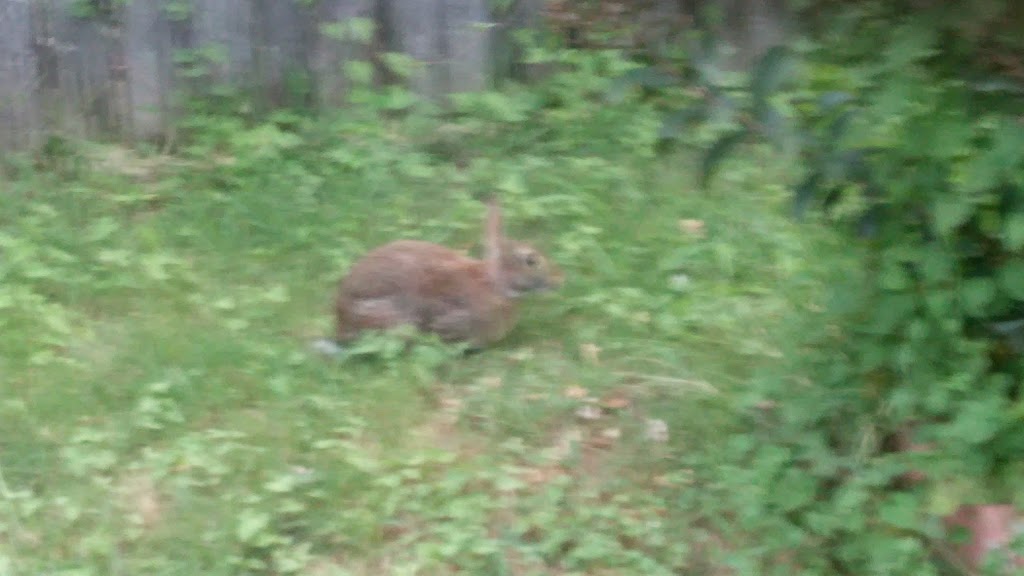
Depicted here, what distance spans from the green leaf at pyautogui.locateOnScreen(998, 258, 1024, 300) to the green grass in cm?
70

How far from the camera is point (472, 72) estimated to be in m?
7.57

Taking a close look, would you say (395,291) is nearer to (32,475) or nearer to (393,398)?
(393,398)

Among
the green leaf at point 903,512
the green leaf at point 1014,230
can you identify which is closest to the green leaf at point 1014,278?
the green leaf at point 1014,230

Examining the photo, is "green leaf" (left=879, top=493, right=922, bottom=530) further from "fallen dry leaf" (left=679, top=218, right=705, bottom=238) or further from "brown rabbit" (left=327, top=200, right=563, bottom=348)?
"fallen dry leaf" (left=679, top=218, right=705, bottom=238)

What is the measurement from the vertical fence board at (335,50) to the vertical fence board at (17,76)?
127 cm

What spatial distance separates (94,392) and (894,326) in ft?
8.65

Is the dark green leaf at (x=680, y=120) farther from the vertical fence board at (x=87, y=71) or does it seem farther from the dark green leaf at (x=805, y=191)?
the vertical fence board at (x=87, y=71)

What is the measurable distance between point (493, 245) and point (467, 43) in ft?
6.90

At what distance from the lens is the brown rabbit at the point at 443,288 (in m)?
5.48

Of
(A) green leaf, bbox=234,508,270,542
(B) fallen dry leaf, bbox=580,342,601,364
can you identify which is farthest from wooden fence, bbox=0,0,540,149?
(A) green leaf, bbox=234,508,270,542

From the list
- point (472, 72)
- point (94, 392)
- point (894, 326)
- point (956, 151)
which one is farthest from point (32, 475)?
point (472, 72)

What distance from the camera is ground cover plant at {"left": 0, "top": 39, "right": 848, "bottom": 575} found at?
4.61 m

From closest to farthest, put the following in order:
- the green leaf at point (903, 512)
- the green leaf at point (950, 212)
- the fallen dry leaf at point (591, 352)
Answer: the green leaf at point (950, 212) < the green leaf at point (903, 512) < the fallen dry leaf at point (591, 352)

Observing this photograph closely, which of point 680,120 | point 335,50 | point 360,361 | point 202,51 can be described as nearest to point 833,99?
point 680,120
